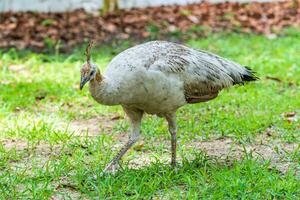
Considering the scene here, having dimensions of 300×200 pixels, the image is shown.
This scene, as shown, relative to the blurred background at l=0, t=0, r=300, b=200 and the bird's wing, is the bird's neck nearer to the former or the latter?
the bird's wing

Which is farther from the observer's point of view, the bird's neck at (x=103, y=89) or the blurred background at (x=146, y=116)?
the blurred background at (x=146, y=116)

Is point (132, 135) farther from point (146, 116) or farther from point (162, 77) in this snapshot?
point (146, 116)

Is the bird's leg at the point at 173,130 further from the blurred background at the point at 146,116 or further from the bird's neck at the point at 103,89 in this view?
the bird's neck at the point at 103,89

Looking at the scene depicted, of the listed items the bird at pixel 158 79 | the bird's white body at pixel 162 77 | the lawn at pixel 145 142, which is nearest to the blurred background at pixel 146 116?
the lawn at pixel 145 142

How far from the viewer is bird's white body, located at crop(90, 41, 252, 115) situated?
4.86 meters

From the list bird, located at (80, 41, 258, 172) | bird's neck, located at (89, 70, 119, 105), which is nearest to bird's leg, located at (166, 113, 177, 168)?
bird, located at (80, 41, 258, 172)

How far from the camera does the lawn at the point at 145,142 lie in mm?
4848

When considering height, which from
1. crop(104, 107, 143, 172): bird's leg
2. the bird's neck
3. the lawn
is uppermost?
the bird's neck

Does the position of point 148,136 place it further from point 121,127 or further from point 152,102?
point 152,102

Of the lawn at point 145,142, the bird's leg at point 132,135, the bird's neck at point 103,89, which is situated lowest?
the lawn at point 145,142

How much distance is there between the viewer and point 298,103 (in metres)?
7.39

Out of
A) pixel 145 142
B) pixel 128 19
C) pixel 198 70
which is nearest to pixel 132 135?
pixel 198 70

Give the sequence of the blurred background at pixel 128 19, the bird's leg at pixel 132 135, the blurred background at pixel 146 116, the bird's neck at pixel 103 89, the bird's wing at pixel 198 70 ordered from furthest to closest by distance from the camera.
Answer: the blurred background at pixel 128 19, the bird's leg at pixel 132 135, the bird's wing at pixel 198 70, the blurred background at pixel 146 116, the bird's neck at pixel 103 89

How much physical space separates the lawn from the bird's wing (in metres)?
0.59
